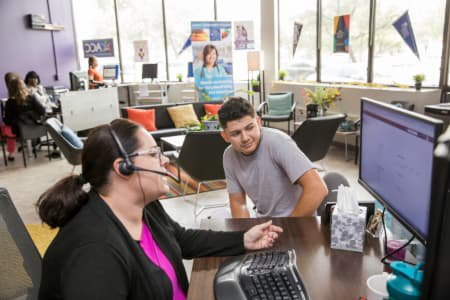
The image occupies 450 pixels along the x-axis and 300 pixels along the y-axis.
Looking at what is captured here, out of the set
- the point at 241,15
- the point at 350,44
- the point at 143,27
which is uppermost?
the point at 241,15

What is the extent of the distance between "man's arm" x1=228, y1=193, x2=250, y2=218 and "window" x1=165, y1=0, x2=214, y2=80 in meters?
8.05

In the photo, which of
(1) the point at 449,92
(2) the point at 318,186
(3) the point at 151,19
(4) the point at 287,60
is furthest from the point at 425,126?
(3) the point at 151,19

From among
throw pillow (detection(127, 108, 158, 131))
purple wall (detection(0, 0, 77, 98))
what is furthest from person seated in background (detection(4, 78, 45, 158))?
purple wall (detection(0, 0, 77, 98))

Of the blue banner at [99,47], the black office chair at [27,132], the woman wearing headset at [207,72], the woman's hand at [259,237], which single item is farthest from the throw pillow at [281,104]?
the woman's hand at [259,237]

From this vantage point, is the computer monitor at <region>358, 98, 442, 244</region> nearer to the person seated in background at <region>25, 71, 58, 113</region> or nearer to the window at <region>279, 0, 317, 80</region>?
the person seated in background at <region>25, 71, 58, 113</region>

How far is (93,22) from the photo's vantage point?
9883 mm

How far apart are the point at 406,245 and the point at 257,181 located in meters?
0.89

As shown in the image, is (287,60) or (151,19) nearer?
(287,60)

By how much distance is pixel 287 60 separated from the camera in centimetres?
799

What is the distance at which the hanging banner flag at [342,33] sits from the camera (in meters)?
6.40

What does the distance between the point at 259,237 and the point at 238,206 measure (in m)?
0.63

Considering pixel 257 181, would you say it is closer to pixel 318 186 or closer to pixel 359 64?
pixel 318 186

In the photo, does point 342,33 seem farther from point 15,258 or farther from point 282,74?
point 15,258

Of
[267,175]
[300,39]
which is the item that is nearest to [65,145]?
Answer: [267,175]
